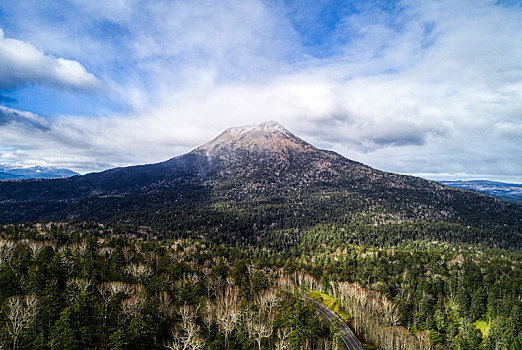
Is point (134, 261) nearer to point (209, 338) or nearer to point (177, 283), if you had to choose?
point (177, 283)

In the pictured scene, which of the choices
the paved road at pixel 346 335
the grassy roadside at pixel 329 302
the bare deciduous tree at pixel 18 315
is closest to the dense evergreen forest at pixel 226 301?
the bare deciduous tree at pixel 18 315

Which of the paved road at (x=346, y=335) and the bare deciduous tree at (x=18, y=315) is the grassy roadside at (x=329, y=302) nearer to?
the paved road at (x=346, y=335)

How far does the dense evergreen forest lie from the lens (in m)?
50.0

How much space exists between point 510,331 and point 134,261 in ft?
467

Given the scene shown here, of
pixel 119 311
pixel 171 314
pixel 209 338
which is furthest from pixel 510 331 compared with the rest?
pixel 119 311

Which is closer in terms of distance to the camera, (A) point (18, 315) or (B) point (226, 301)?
(A) point (18, 315)

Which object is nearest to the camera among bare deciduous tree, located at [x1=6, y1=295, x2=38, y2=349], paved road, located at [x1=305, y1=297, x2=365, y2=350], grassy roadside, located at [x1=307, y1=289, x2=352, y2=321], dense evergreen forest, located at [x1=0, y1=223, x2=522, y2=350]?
bare deciduous tree, located at [x1=6, y1=295, x2=38, y2=349]

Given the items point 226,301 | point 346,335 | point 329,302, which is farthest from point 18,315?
point 329,302

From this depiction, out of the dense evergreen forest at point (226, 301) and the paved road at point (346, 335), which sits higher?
the dense evergreen forest at point (226, 301)

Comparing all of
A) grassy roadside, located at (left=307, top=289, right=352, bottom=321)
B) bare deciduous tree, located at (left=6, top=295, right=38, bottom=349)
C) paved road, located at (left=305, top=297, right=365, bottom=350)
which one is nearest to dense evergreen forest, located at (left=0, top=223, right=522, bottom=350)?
bare deciduous tree, located at (left=6, top=295, right=38, bottom=349)

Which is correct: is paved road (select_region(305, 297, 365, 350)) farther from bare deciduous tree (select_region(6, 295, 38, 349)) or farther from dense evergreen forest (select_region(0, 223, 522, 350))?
bare deciduous tree (select_region(6, 295, 38, 349))

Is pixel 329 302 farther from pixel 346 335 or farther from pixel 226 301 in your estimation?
pixel 226 301

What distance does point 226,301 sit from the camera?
2766 inches

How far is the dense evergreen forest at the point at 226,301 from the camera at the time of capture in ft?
164
